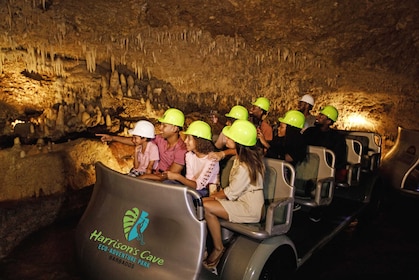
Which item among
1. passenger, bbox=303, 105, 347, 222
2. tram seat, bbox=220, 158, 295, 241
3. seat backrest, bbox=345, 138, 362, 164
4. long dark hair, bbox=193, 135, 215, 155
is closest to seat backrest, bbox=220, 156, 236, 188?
tram seat, bbox=220, 158, 295, 241

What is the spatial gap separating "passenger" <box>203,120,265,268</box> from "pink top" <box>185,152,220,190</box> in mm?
399

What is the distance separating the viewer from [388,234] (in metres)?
5.56

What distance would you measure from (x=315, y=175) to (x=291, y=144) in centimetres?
58

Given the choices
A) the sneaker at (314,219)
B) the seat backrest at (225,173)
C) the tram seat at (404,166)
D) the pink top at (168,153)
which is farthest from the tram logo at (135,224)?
the tram seat at (404,166)

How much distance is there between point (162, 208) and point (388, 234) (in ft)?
14.7

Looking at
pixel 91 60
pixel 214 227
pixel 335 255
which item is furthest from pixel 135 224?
pixel 91 60

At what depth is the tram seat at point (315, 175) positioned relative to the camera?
4.53 m

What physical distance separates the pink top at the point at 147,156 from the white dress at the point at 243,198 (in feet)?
4.48

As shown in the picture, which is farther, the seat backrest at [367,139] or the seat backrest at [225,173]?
the seat backrest at [367,139]

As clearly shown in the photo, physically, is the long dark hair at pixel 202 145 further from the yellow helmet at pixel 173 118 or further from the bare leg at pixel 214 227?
the bare leg at pixel 214 227

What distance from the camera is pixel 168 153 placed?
429 centimetres

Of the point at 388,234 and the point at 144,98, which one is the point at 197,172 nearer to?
the point at 388,234

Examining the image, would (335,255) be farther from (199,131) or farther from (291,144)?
(199,131)

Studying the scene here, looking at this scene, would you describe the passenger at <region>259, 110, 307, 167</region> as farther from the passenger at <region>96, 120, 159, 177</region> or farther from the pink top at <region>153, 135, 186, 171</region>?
the passenger at <region>96, 120, 159, 177</region>
